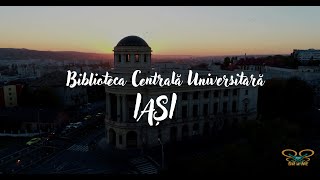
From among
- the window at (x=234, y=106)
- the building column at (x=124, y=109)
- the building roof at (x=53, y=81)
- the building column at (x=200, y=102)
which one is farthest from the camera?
the building roof at (x=53, y=81)

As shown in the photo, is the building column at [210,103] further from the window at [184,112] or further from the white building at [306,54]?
the white building at [306,54]

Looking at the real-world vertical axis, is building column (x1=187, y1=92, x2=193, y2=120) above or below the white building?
below

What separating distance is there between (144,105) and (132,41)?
372cm

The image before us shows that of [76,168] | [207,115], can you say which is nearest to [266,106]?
[207,115]

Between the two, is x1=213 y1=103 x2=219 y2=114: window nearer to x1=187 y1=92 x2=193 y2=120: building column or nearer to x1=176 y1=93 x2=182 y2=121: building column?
x1=187 y1=92 x2=193 y2=120: building column

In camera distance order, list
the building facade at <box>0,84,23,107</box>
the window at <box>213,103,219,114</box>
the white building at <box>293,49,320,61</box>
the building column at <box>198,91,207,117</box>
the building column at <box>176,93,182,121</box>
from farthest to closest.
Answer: the white building at <box>293,49,320,61</box>, the building facade at <box>0,84,23,107</box>, the window at <box>213,103,219,114</box>, the building column at <box>198,91,207,117</box>, the building column at <box>176,93,182,121</box>

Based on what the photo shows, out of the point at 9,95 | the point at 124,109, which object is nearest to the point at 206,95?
the point at 124,109

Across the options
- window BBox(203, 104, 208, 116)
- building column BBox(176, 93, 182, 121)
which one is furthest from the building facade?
window BBox(203, 104, 208, 116)

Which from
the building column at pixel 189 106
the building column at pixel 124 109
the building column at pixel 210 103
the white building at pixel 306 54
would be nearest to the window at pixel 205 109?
the building column at pixel 210 103

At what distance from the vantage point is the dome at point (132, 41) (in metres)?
18.0

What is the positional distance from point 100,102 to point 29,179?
3271cm

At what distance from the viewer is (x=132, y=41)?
17969 millimetres

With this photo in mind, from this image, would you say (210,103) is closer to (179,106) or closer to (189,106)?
(189,106)

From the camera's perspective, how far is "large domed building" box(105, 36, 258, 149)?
17594 millimetres
